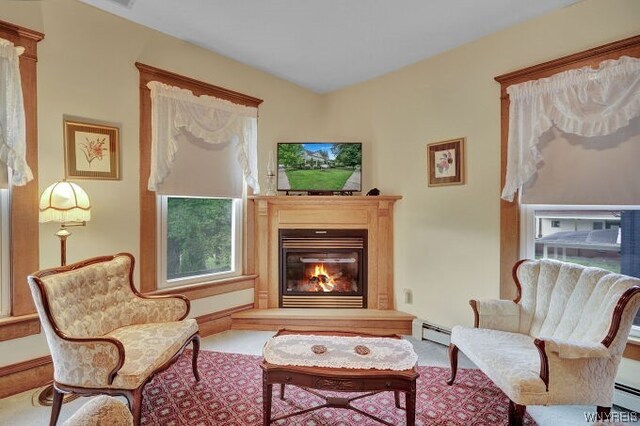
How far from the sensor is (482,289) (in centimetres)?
298

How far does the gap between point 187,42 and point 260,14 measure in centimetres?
92

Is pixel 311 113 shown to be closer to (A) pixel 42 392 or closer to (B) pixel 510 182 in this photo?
(B) pixel 510 182

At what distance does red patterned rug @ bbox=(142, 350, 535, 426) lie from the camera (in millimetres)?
2021

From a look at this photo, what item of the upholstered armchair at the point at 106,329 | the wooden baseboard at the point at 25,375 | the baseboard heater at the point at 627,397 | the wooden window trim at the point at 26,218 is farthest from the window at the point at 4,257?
the baseboard heater at the point at 627,397

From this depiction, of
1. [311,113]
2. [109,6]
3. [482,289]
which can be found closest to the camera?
[109,6]

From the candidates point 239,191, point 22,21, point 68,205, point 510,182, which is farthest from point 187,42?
point 510,182

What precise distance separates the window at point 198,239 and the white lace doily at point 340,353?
5.13 feet

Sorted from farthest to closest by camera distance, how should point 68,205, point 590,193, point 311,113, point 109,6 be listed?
point 311,113 → point 109,6 → point 590,193 → point 68,205

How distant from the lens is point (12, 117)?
2.22 m

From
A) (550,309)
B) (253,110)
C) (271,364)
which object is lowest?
(271,364)

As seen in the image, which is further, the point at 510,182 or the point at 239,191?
the point at 239,191

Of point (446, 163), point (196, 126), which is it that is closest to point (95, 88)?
point (196, 126)

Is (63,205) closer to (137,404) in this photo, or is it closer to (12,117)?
(12,117)

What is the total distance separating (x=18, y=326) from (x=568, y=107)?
4.14 m
